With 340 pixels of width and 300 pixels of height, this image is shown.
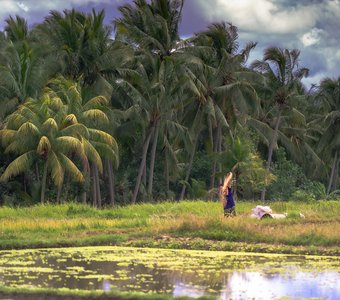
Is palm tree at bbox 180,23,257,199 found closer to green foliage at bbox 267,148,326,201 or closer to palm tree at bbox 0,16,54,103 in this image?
green foliage at bbox 267,148,326,201

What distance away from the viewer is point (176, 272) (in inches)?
510

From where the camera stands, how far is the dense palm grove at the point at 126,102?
Answer: 3014 centimetres

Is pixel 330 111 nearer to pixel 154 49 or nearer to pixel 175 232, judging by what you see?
pixel 154 49

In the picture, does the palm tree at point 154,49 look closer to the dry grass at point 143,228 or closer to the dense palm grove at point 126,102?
the dense palm grove at point 126,102

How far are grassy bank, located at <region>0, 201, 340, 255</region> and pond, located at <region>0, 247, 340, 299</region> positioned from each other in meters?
0.97

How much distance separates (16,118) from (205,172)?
1913 cm

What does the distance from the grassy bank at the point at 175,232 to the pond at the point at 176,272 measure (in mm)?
969

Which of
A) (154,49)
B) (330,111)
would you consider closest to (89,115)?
(154,49)

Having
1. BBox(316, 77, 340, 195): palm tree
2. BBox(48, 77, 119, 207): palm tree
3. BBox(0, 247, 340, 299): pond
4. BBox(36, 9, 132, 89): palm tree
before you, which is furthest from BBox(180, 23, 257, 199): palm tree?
BBox(0, 247, 340, 299): pond

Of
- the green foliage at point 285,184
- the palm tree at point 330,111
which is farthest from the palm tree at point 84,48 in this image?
the palm tree at point 330,111

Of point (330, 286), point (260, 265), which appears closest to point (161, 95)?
point (260, 265)

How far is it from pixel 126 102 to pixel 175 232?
58.4 feet

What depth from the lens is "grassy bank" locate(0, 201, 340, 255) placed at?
685 inches

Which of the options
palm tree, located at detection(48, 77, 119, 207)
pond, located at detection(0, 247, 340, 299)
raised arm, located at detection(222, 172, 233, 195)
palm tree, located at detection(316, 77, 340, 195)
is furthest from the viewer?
palm tree, located at detection(316, 77, 340, 195)
